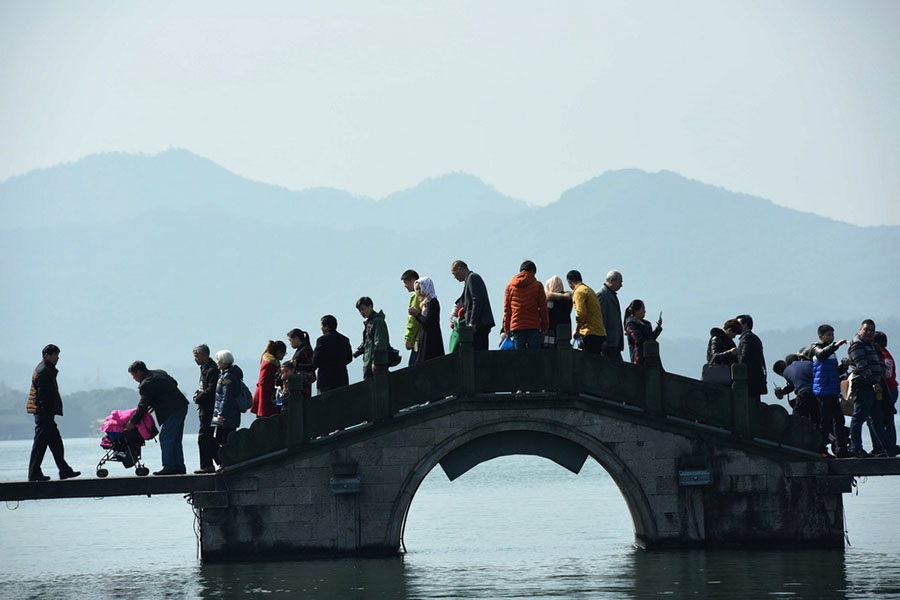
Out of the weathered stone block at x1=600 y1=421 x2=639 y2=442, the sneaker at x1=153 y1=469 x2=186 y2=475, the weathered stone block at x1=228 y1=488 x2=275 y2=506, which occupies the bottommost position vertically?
the weathered stone block at x1=228 y1=488 x2=275 y2=506

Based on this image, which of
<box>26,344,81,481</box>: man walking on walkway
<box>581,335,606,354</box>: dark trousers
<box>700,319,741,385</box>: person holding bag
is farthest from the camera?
<box>700,319,741,385</box>: person holding bag

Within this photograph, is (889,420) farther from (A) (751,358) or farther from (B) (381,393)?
(B) (381,393)

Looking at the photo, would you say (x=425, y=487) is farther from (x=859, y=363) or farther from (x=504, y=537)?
(x=859, y=363)

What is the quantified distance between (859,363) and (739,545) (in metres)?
3.31

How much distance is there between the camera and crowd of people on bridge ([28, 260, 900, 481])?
67.1 ft

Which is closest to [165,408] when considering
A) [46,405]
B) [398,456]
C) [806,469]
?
[46,405]

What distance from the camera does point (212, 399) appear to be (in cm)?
2105

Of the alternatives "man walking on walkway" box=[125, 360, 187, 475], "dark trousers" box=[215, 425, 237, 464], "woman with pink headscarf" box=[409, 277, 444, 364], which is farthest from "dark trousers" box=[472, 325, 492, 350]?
"man walking on walkway" box=[125, 360, 187, 475]

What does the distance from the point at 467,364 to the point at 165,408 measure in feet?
15.4

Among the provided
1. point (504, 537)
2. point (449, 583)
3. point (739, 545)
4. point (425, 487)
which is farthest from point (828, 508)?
point (425, 487)

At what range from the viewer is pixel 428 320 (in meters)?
20.8

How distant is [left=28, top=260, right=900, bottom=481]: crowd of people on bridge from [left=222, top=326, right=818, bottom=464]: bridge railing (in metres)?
0.27

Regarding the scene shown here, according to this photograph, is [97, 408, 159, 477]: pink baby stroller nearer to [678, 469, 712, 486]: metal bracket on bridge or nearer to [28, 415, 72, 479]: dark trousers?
[28, 415, 72, 479]: dark trousers

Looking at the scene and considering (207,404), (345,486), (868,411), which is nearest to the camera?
(868,411)
